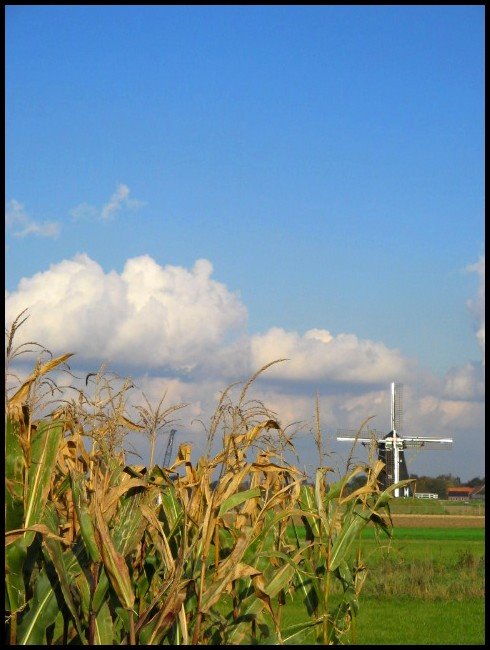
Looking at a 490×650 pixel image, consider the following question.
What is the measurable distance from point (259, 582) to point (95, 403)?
6.12 feet

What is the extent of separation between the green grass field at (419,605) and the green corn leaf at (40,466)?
3630mm

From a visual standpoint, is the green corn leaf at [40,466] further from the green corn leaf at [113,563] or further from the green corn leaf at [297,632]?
the green corn leaf at [297,632]

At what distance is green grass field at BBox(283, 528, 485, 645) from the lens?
1198 centimetres

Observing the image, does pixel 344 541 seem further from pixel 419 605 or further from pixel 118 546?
pixel 419 605

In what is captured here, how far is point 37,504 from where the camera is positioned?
19.6 feet

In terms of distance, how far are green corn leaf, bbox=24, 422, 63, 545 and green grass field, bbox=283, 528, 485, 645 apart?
3630mm

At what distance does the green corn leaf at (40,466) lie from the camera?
5.97 meters

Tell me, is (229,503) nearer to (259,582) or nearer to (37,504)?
(259,582)

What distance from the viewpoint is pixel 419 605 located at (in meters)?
15.6

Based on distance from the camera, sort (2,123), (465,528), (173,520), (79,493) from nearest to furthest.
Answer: (2,123) → (79,493) → (173,520) → (465,528)

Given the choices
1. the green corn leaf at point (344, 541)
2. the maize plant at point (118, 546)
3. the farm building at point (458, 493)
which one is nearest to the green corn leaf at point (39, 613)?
the maize plant at point (118, 546)

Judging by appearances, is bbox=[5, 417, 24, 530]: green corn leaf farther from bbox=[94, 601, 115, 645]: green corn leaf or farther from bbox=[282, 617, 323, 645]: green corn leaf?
bbox=[282, 617, 323, 645]: green corn leaf

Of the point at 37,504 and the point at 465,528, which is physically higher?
the point at 37,504

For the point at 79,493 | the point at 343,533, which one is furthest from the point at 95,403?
the point at 343,533
